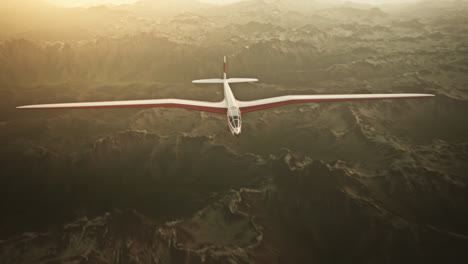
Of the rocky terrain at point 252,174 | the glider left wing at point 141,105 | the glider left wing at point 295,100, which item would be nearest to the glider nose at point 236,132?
the glider left wing at point 141,105

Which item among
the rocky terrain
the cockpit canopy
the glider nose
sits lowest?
the rocky terrain

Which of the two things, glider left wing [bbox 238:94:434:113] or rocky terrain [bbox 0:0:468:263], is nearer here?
rocky terrain [bbox 0:0:468:263]

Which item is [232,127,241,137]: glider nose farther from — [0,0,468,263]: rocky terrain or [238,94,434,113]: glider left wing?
[0,0,468,263]: rocky terrain

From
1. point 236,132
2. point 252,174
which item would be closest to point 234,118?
point 236,132

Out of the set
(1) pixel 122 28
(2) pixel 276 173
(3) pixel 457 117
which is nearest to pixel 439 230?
(2) pixel 276 173

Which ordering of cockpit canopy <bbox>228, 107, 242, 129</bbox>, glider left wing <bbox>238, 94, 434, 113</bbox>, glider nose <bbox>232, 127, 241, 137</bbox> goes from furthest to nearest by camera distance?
glider left wing <bbox>238, 94, 434, 113</bbox> < cockpit canopy <bbox>228, 107, 242, 129</bbox> < glider nose <bbox>232, 127, 241, 137</bbox>

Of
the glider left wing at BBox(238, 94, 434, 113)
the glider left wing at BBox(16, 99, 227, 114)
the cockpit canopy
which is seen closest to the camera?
the cockpit canopy

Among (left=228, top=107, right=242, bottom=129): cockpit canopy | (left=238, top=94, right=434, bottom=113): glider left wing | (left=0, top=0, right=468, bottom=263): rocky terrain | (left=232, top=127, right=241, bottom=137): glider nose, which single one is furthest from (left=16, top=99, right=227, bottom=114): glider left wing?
(left=0, top=0, right=468, bottom=263): rocky terrain

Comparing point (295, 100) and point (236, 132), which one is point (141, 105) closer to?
point (236, 132)
